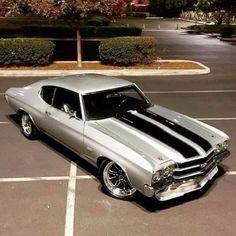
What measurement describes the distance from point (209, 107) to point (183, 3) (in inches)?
2332

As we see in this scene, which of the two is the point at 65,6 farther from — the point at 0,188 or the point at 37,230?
the point at 37,230

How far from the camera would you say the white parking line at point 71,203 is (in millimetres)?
5655

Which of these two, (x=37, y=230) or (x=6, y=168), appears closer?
(x=37, y=230)

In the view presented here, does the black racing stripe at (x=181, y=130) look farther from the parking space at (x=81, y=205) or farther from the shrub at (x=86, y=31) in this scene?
the shrub at (x=86, y=31)

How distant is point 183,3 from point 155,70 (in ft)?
176

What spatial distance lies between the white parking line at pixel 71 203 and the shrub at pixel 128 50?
11061 millimetres

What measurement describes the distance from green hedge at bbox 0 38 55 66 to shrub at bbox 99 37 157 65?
2449mm

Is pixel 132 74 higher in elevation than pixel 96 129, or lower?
lower

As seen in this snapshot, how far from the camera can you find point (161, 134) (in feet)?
22.1

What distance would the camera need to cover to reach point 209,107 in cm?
1217

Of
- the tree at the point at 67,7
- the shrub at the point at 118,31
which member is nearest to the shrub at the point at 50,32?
the shrub at the point at 118,31

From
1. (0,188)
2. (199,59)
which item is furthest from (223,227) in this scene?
(199,59)

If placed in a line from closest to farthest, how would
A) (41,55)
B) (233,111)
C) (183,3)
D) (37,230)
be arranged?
1. (37,230)
2. (233,111)
3. (41,55)
4. (183,3)

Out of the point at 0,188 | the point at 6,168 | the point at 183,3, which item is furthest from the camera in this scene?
the point at 183,3
